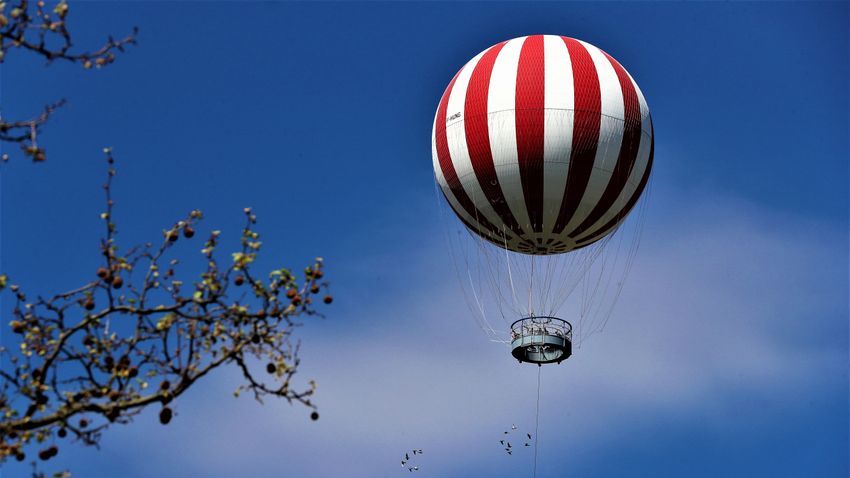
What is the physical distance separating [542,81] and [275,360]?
79.7ft

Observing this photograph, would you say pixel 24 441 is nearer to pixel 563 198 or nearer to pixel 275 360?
pixel 275 360

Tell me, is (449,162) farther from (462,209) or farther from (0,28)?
(0,28)

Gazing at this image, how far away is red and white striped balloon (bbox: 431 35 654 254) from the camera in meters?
36.8

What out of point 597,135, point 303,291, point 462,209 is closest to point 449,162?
point 462,209

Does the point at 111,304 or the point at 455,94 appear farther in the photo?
the point at 455,94

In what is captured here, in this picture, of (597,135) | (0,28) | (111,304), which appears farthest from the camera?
(597,135)

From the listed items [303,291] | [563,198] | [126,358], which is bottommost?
[126,358]

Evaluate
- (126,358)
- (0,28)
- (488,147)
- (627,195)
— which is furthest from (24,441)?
(627,195)

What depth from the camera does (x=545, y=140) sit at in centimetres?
3662

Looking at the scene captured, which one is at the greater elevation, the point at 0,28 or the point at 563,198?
the point at 563,198

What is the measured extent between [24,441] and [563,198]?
84.8 ft

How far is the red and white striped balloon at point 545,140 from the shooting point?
3675 cm

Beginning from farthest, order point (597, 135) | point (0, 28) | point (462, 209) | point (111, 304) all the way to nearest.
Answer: point (462, 209) < point (597, 135) < point (111, 304) < point (0, 28)

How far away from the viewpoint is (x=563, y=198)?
37250 mm
